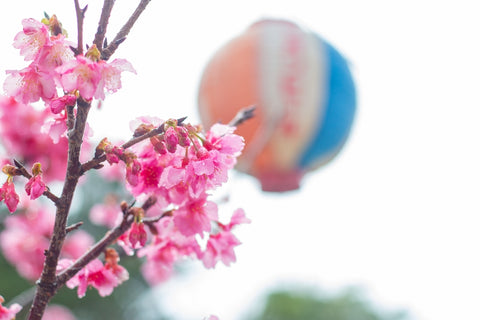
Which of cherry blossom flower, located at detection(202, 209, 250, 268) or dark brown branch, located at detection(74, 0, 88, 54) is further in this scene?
cherry blossom flower, located at detection(202, 209, 250, 268)

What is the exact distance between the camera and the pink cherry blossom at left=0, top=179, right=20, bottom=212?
3.70 ft

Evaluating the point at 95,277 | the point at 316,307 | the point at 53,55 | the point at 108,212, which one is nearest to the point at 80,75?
the point at 53,55

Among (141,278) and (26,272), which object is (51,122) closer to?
(26,272)

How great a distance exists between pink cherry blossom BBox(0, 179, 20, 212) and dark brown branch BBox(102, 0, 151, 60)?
325 millimetres

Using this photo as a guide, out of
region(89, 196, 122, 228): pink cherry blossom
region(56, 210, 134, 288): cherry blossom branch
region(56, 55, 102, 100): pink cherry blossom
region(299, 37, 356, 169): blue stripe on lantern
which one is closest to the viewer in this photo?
region(56, 55, 102, 100): pink cherry blossom

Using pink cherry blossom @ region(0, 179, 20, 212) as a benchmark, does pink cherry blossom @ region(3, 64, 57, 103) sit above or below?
above

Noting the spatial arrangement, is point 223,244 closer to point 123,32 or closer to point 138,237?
point 138,237

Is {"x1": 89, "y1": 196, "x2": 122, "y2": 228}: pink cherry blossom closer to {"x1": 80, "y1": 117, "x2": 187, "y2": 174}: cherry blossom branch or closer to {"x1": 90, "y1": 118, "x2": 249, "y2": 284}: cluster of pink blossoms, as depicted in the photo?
{"x1": 90, "y1": 118, "x2": 249, "y2": 284}: cluster of pink blossoms

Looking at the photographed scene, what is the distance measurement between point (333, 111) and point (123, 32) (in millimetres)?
2332

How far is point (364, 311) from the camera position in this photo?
71.0ft

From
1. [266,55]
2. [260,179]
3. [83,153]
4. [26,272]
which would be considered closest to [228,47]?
[266,55]

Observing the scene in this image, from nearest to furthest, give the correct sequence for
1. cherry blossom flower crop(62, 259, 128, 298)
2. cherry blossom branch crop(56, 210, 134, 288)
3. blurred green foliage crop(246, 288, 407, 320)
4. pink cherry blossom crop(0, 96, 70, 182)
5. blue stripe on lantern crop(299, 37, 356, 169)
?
cherry blossom branch crop(56, 210, 134, 288) < cherry blossom flower crop(62, 259, 128, 298) < pink cherry blossom crop(0, 96, 70, 182) < blue stripe on lantern crop(299, 37, 356, 169) < blurred green foliage crop(246, 288, 407, 320)

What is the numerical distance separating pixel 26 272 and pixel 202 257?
6.85ft

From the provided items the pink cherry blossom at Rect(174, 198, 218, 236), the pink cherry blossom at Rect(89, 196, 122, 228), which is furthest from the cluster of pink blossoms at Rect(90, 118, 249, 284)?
the pink cherry blossom at Rect(89, 196, 122, 228)
